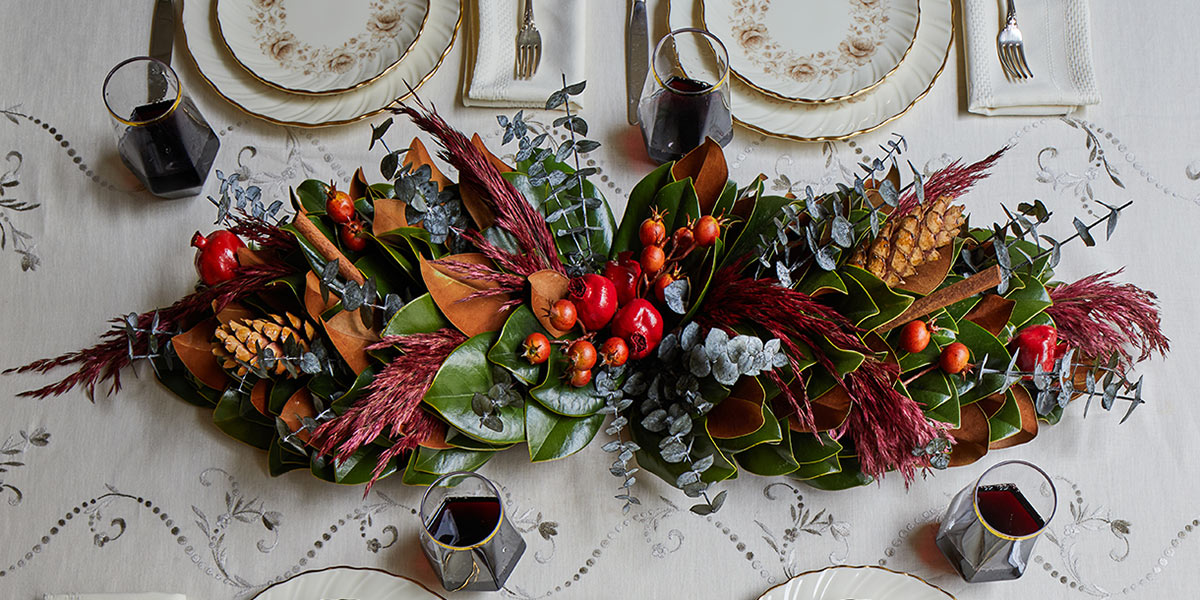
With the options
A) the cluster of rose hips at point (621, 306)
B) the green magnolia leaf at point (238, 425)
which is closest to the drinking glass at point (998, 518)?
the cluster of rose hips at point (621, 306)

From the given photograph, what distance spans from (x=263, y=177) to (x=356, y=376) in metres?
0.33

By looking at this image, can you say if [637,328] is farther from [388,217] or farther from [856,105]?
[856,105]

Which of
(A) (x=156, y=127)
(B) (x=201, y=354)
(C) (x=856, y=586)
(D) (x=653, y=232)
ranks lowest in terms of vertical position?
(C) (x=856, y=586)

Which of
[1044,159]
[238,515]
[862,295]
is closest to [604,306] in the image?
[862,295]

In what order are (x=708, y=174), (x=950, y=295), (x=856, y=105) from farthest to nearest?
(x=856, y=105) → (x=708, y=174) → (x=950, y=295)

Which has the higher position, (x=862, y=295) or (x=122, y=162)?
(x=122, y=162)

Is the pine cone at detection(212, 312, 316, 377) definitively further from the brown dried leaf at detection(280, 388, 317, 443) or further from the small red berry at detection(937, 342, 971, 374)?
the small red berry at detection(937, 342, 971, 374)

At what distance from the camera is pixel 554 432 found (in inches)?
31.0

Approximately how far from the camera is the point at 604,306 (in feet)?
2.49

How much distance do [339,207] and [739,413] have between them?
41cm

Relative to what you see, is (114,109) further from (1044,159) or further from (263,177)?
(1044,159)

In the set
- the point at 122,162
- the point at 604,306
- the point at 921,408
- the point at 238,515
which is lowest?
the point at 238,515

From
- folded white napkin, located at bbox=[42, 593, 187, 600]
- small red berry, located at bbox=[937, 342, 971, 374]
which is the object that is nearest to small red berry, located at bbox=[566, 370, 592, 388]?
Result: small red berry, located at bbox=[937, 342, 971, 374]

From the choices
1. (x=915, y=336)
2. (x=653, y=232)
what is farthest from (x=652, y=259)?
(x=915, y=336)
